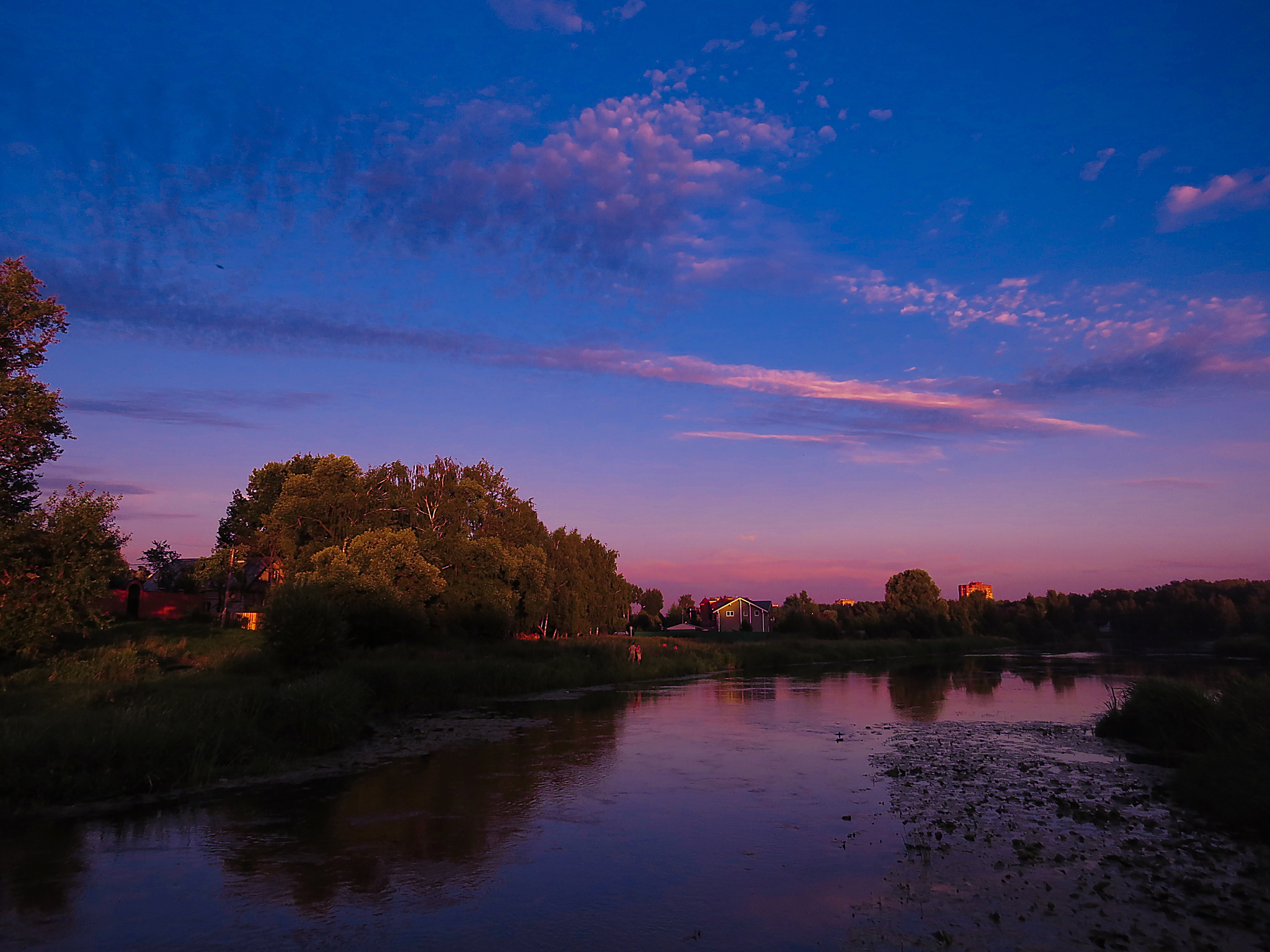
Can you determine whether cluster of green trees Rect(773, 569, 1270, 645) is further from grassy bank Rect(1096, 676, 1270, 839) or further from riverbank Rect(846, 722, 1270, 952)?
riverbank Rect(846, 722, 1270, 952)

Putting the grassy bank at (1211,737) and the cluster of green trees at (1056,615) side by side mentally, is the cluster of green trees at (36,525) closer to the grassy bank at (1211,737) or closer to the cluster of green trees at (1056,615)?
the grassy bank at (1211,737)

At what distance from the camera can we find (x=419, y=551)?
4550 centimetres

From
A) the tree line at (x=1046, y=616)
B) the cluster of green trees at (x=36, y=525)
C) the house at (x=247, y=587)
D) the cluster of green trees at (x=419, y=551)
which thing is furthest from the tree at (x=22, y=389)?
the tree line at (x=1046, y=616)

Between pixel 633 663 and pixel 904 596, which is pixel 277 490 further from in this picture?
pixel 904 596

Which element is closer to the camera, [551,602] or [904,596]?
[551,602]

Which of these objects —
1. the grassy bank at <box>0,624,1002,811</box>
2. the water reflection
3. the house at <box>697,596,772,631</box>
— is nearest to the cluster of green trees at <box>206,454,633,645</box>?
the grassy bank at <box>0,624,1002,811</box>

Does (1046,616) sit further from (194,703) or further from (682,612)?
(194,703)

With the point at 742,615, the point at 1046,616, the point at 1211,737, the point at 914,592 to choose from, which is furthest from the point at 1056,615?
the point at 1211,737

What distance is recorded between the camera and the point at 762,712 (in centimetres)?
3064

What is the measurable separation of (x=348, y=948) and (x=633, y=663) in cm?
3885

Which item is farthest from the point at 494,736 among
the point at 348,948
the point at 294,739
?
the point at 348,948

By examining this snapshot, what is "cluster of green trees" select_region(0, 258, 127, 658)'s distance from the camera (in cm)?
2308

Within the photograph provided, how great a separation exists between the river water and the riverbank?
653 millimetres

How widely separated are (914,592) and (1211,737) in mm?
108128
